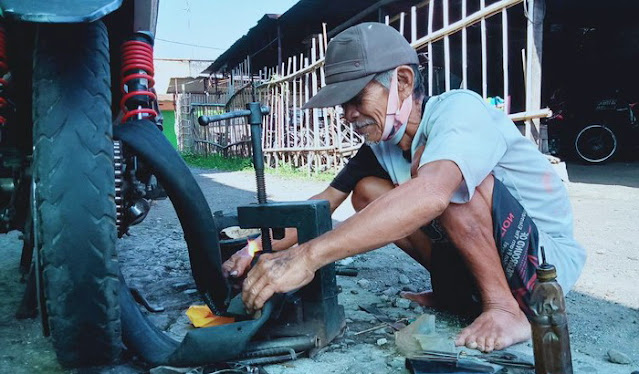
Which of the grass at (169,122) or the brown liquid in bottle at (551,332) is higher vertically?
the grass at (169,122)

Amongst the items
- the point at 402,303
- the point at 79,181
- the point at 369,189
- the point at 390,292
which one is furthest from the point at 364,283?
the point at 79,181

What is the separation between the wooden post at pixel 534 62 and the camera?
17.0ft

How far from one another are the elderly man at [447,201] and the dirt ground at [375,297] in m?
0.20

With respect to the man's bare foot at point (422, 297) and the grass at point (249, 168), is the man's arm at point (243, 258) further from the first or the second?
the grass at point (249, 168)

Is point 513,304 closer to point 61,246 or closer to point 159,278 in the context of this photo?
point 61,246

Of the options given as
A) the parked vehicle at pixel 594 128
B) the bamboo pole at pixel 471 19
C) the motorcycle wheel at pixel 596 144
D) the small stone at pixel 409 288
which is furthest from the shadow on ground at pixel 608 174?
the small stone at pixel 409 288

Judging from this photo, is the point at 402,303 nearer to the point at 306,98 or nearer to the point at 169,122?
the point at 306,98

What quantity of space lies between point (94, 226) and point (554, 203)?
1.63 meters

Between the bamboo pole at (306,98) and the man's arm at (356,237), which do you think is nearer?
the man's arm at (356,237)

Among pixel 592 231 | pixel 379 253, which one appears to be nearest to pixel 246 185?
pixel 379 253

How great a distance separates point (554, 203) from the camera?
2.01 m

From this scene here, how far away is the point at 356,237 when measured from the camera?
62.4 inches

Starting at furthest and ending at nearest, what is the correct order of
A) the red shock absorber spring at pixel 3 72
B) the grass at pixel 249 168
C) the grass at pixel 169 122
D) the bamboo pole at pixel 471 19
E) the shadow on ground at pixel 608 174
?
the grass at pixel 169 122 → the grass at pixel 249 168 → the shadow on ground at pixel 608 174 → the bamboo pole at pixel 471 19 → the red shock absorber spring at pixel 3 72

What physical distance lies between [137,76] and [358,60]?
82 cm
